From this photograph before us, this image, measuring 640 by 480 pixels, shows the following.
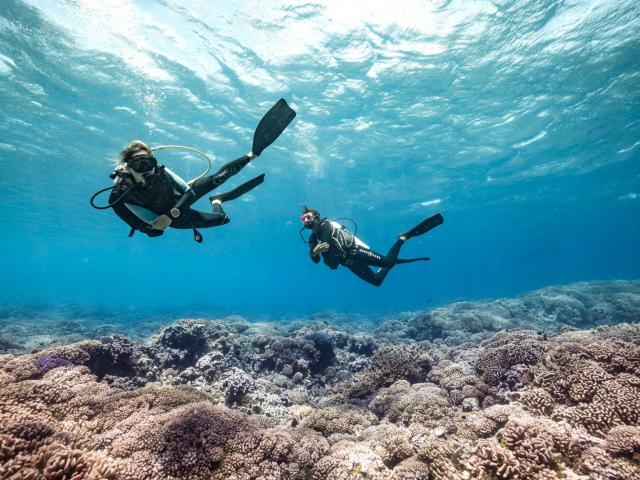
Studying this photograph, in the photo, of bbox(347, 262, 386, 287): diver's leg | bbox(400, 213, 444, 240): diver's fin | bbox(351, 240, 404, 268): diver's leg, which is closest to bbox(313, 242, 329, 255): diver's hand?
bbox(351, 240, 404, 268): diver's leg

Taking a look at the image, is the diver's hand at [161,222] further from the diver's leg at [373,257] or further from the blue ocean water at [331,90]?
the blue ocean water at [331,90]

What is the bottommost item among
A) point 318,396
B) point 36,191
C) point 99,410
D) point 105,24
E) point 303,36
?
point 318,396

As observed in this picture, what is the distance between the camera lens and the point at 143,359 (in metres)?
7.93

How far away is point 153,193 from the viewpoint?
16.6 feet

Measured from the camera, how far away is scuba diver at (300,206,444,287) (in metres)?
8.24

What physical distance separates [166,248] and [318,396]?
66.8 metres

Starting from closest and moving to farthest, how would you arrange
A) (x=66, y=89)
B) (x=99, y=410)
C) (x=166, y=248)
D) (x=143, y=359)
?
1. (x=99, y=410)
2. (x=143, y=359)
3. (x=66, y=89)
4. (x=166, y=248)

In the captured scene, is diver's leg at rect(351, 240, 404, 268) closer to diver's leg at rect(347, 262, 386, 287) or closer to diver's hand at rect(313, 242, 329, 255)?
diver's leg at rect(347, 262, 386, 287)

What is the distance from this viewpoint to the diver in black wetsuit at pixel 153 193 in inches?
183

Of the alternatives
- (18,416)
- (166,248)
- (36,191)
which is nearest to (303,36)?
(18,416)

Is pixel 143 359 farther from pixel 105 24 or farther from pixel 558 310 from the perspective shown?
pixel 558 310

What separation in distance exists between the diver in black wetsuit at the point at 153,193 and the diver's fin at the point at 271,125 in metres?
0.29

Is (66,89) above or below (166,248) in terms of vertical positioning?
above

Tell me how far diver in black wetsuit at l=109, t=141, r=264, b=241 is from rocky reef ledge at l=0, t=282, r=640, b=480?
2712 mm
